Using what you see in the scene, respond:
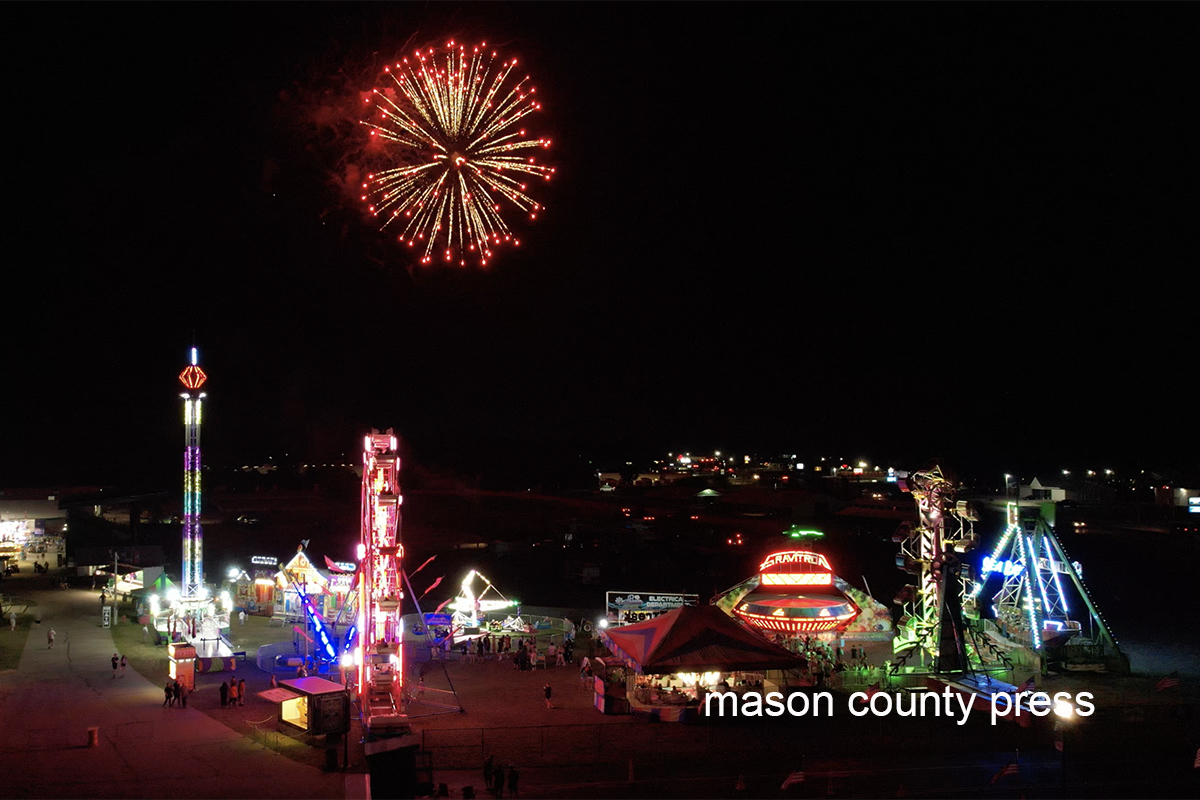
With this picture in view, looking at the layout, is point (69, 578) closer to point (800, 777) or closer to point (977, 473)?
point (800, 777)

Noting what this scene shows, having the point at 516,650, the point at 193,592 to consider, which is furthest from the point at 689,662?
the point at 193,592

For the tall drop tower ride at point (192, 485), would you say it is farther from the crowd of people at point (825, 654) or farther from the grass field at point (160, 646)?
the crowd of people at point (825, 654)

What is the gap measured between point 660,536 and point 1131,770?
45.1 m

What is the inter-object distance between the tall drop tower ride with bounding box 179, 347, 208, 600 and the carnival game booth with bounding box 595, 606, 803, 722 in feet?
50.2

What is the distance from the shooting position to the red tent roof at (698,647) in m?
21.2

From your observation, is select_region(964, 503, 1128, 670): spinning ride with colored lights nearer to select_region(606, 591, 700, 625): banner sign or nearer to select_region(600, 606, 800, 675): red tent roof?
select_region(600, 606, 800, 675): red tent roof

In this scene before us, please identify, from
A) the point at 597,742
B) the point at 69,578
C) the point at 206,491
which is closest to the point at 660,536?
the point at 69,578

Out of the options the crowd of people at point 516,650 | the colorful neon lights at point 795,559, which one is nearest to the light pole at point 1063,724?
the colorful neon lights at point 795,559

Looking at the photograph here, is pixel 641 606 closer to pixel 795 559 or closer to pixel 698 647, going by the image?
pixel 795 559

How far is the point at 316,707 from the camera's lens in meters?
19.2

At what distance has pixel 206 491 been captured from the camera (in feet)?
302

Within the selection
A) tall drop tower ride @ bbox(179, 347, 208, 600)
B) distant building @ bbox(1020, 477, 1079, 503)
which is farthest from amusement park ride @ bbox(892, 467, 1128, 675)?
distant building @ bbox(1020, 477, 1079, 503)

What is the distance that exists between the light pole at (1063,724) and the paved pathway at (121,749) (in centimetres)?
1217

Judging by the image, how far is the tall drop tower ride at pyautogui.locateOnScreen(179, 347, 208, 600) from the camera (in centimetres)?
3048
